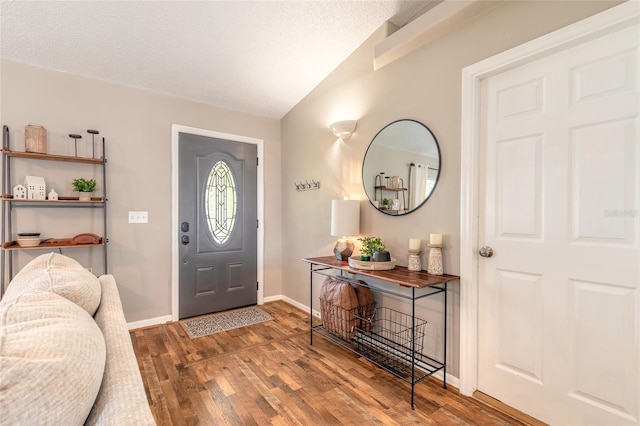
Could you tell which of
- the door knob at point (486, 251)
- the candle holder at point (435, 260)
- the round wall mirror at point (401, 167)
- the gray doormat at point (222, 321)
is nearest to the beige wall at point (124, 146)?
the gray doormat at point (222, 321)

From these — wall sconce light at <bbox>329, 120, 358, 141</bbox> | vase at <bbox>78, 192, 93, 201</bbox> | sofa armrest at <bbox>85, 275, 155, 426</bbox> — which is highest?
wall sconce light at <bbox>329, 120, 358, 141</bbox>

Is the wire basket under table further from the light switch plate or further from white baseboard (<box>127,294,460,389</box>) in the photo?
the light switch plate

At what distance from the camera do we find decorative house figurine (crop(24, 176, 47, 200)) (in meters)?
2.53

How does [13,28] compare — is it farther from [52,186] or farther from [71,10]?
[52,186]

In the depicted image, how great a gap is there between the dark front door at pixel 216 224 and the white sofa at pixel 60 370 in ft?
7.86

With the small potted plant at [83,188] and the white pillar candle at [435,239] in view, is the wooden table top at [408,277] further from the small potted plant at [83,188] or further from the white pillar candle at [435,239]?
the small potted plant at [83,188]

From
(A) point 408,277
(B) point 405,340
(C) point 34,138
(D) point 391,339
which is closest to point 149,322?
(C) point 34,138

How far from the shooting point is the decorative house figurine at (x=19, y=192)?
2.47 meters

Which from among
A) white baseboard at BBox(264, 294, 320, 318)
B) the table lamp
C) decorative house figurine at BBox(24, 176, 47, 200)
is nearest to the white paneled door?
the table lamp

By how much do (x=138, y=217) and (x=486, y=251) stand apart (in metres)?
3.16

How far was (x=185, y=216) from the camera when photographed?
Answer: 3377 millimetres

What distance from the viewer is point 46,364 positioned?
600mm

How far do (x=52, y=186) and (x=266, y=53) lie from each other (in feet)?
7.39

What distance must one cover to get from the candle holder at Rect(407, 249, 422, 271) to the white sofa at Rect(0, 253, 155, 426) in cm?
180
